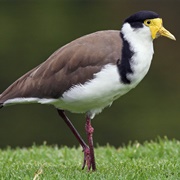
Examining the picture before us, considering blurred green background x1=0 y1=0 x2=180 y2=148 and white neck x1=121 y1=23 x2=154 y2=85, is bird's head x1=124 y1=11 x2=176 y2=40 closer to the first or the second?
white neck x1=121 y1=23 x2=154 y2=85

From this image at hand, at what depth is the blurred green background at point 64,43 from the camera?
52.5 ft

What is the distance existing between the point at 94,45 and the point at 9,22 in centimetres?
1146

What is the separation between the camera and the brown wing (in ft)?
26.6

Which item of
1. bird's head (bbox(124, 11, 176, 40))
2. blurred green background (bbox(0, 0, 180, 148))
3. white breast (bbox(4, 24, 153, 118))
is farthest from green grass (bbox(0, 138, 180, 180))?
blurred green background (bbox(0, 0, 180, 148))

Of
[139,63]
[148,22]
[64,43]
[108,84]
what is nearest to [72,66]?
[108,84]

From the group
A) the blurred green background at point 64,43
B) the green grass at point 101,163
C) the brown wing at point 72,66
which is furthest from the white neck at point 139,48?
the blurred green background at point 64,43

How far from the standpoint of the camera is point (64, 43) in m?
18.5

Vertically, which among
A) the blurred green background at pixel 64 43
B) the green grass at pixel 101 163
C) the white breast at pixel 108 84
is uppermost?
the white breast at pixel 108 84

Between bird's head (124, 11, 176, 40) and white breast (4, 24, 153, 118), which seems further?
bird's head (124, 11, 176, 40)

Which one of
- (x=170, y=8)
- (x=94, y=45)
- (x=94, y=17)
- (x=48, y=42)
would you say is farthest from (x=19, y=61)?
(x=94, y=45)

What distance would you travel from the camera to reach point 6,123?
655 inches

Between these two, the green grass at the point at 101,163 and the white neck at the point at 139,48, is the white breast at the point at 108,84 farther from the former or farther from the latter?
the green grass at the point at 101,163

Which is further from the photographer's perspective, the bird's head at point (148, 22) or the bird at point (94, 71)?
the bird's head at point (148, 22)

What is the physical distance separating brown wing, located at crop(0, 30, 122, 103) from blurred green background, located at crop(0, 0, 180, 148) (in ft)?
23.3
